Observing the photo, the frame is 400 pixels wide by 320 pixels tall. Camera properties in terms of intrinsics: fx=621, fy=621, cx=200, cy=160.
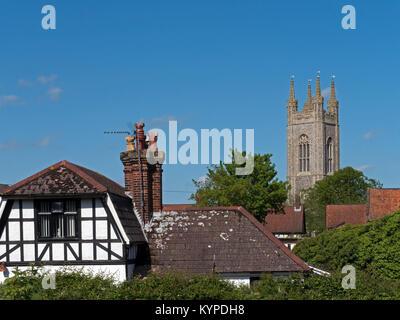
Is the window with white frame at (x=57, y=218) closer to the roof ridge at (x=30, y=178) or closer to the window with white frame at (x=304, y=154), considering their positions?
the roof ridge at (x=30, y=178)

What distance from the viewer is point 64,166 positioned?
2138 cm

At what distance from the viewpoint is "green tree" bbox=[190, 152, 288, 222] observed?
47062mm

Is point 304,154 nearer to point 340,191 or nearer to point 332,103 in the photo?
point 332,103

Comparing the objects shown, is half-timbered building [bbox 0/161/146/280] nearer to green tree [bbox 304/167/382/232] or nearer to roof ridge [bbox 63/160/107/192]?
roof ridge [bbox 63/160/107/192]

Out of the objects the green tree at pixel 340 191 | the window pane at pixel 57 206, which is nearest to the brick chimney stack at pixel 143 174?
the window pane at pixel 57 206

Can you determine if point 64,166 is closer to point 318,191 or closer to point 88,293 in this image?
point 88,293

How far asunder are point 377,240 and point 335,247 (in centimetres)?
476

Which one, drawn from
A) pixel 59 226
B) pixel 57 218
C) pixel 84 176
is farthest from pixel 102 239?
pixel 84 176

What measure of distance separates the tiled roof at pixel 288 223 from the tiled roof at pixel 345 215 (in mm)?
7948

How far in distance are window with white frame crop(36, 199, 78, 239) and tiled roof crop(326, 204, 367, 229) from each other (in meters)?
48.9

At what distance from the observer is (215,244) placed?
21.4 m

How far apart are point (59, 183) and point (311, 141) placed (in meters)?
126

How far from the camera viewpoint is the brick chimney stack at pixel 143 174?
22297 millimetres

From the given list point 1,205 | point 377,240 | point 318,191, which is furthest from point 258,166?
point 318,191
